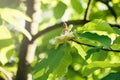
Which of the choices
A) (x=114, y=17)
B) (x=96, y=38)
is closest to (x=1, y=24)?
(x=96, y=38)

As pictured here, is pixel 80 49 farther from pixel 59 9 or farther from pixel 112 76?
pixel 59 9

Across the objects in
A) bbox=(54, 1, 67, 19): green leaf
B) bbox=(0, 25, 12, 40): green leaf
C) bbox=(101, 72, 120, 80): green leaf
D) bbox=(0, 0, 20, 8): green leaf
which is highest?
bbox=(0, 0, 20, 8): green leaf

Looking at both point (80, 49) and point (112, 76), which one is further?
point (80, 49)

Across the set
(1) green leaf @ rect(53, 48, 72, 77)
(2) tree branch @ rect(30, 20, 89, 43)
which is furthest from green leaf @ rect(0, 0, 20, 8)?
(1) green leaf @ rect(53, 48, 72, 77)

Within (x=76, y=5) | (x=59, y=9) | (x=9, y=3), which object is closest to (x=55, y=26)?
(x=59, y=9)

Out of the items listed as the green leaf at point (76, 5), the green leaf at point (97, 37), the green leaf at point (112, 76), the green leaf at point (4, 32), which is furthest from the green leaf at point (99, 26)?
the green leaf at point (76, 5)

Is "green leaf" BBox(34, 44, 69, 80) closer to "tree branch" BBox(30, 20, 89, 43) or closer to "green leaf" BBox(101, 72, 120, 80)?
"green leaf" BBox(101, 72, 120, 80)

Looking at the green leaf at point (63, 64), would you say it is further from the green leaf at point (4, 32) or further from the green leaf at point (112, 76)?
the green leaf at point (4, 32)

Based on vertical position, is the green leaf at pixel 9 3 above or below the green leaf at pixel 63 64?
above
